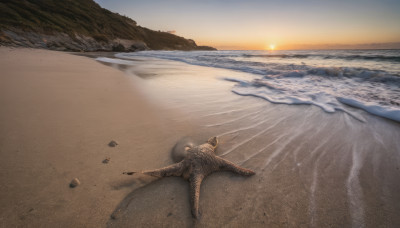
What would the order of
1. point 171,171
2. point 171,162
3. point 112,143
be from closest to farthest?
point 171,171
point 171,162
point 112,143

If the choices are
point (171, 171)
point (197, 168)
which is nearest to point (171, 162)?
point (171, 171)

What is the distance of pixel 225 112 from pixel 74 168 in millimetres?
2769

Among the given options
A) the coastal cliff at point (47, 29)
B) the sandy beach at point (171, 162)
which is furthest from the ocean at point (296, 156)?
the coastal cliff at point (47, 29)

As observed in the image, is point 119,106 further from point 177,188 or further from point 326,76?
point 326,76

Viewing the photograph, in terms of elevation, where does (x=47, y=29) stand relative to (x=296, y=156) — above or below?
above

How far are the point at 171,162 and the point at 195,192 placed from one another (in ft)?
1.97

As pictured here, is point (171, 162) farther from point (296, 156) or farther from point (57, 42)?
point (57, 42)

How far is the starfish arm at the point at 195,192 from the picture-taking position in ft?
4.79

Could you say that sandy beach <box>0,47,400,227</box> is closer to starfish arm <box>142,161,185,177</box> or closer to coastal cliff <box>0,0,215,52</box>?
starfish arm <box>142,161,185,177</box>

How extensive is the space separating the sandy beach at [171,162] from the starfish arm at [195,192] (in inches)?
2.8

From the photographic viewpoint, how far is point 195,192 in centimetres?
156

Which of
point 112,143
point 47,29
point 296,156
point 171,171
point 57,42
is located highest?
point 47,29

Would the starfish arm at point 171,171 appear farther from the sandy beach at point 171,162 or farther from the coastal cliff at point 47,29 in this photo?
the coastal cliff at point 47,29

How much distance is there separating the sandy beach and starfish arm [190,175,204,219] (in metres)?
0.07
